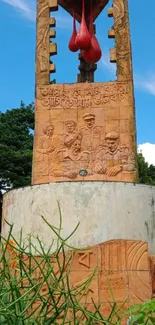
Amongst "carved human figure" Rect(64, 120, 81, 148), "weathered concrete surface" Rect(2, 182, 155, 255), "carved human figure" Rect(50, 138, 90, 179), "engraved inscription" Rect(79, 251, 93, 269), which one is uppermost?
"carved human figure" Rect(64, 120, 81, 148)

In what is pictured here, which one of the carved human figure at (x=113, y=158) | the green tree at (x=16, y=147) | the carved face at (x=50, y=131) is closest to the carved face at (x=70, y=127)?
the carved face at (x=50, y=131)

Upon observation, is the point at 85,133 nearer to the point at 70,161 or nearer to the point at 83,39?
the point at 70,161

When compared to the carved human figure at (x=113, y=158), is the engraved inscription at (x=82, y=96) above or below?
above

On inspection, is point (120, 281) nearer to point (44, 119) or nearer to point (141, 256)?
point (141, 256)

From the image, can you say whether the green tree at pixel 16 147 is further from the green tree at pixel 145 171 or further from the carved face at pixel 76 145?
the carved face at pixel 76 145

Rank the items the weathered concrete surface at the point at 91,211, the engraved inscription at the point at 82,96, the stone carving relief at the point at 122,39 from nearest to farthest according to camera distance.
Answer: the weathered concrete surface at the point at 91,211 → the engraved inscription at the point at 82,96 → the stone carving relief at the point at 122,39

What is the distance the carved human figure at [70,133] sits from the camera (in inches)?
335

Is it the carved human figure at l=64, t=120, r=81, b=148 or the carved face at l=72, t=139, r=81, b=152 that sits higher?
the carved human figure at l=64, t=120, r=81, b=148

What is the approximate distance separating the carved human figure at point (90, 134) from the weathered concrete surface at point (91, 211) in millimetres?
2064

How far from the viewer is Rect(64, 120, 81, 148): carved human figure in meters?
8.50

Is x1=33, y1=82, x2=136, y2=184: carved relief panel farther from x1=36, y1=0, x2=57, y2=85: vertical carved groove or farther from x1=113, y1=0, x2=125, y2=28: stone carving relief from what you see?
x1=113, y1=0, x2=125, y2=28: stone carving relief

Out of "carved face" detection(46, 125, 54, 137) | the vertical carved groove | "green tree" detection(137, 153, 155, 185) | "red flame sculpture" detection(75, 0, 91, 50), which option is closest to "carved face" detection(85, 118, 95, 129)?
"carved face" detection(46, 125, 54, 137)

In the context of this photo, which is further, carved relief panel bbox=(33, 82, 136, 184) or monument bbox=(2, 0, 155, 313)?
carved relief panel bbox=(33, 82, 136, 184)

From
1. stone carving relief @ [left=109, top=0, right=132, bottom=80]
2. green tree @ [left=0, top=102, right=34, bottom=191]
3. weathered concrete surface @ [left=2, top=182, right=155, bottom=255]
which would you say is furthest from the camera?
green tree @ [left=0, top=102, right=34, bottom=191]
